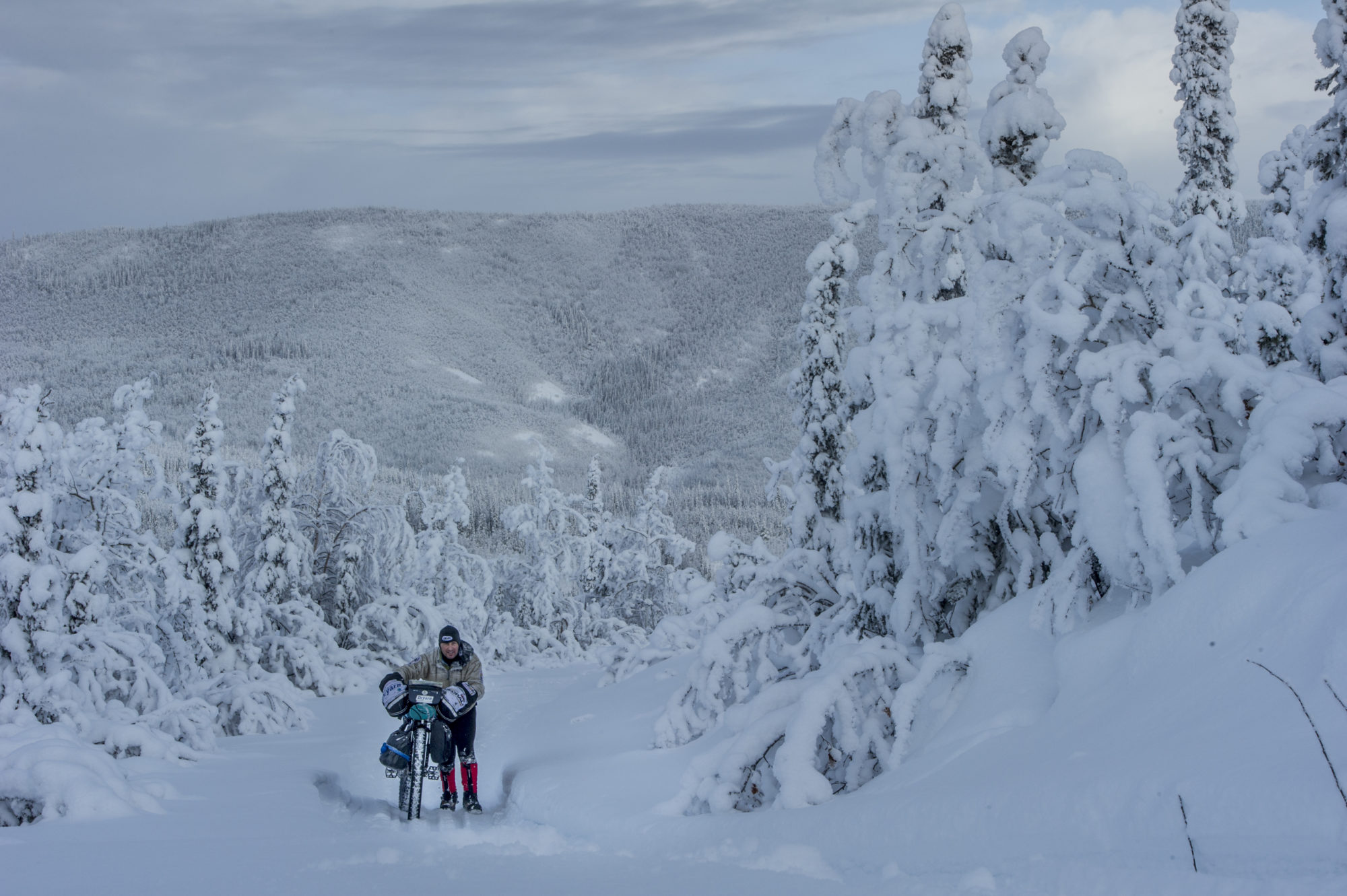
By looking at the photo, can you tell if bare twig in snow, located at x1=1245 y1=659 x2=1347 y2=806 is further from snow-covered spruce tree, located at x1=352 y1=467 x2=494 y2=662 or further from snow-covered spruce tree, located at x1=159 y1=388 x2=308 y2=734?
snow-covered spruce tree, located at x1=352 y1=467 x2=494 y2=662

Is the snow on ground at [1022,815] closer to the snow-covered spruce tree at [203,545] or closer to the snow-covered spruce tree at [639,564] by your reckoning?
the snow-covered spruce tree at [203,545]

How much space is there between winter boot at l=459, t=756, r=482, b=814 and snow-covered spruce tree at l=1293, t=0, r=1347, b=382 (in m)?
7.02

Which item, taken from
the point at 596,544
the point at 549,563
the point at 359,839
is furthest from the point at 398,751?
the point at 596,544

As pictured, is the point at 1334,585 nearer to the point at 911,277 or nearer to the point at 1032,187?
the point at 1032,187

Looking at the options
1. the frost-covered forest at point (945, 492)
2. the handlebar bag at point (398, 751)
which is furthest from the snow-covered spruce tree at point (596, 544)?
the handlebar bag at point (398, 751)

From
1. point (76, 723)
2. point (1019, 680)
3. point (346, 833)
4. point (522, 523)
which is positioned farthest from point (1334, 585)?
point (522, 523)

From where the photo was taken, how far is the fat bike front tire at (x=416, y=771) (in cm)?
789

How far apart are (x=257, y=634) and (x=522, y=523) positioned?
17933mm

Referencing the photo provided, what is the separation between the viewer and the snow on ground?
3.16 meters

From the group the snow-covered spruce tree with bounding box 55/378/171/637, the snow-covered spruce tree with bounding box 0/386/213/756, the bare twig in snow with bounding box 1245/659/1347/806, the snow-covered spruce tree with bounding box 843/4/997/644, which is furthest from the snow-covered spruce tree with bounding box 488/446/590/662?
the bare twig in snow with bounding box 1245/659/1347/806

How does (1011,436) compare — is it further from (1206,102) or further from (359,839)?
(1206,102)

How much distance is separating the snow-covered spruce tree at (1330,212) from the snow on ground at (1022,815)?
102 inches

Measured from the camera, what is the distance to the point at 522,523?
38094 millimetres

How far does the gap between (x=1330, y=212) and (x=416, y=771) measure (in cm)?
786
